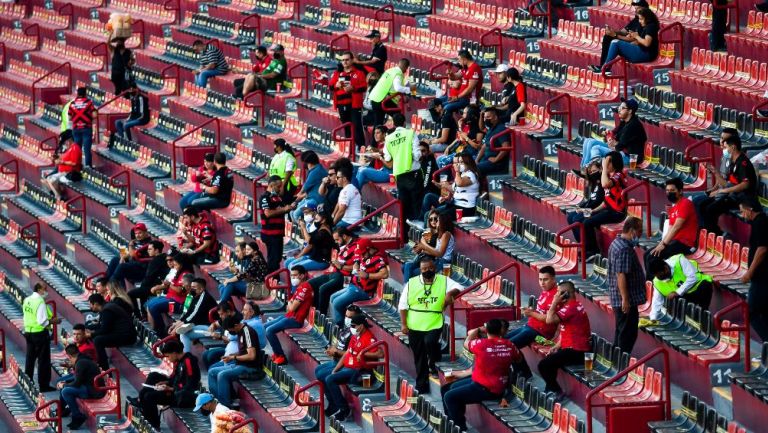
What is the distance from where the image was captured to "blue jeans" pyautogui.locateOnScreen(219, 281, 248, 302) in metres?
20.0

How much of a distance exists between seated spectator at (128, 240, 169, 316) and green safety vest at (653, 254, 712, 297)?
809 centimetres

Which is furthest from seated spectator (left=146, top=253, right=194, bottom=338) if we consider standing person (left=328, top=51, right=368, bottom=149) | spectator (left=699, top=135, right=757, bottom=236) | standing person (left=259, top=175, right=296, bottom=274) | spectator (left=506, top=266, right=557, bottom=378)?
spectator (left=699, top=135, right=757, bottom=236)

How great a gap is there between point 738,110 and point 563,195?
2114mm

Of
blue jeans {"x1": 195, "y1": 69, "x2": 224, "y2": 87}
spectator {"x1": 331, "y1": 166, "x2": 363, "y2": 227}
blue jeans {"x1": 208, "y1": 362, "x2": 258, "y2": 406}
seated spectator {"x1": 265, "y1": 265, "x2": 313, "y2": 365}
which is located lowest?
blue jeans {"x1": 208, "y1": 362, "x2": 258, "y2": 406}

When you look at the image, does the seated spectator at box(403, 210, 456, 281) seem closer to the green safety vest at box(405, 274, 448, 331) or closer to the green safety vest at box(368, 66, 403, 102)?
the green safety vest at box(405, 274, 448, 331)

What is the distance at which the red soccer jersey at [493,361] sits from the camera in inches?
576

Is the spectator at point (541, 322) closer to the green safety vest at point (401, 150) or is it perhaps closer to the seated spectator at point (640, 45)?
the green safety vest at point (401, 150)

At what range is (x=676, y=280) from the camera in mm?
14891

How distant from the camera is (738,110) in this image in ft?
61.0

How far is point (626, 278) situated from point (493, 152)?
19.1 ft

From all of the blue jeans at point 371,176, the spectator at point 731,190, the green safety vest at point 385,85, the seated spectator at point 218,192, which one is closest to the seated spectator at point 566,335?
the spectator at point 731,190

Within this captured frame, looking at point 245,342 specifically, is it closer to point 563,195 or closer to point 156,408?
point 156,408

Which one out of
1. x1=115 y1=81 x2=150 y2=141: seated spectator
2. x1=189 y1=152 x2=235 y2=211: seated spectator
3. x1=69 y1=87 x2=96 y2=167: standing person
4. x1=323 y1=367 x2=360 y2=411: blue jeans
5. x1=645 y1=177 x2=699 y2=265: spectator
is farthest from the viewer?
x1=115 y1=81 x2=150 y2=141: seated spectator

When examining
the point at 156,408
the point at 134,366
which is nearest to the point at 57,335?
the point at 134,366
